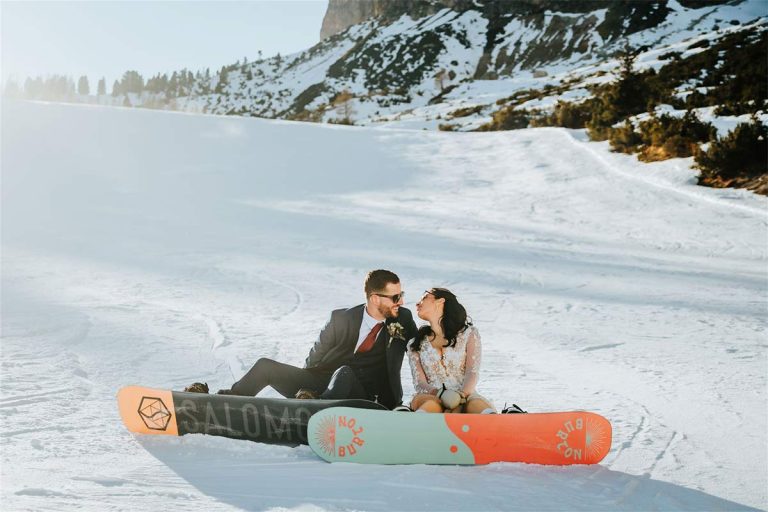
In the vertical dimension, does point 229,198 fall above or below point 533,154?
below

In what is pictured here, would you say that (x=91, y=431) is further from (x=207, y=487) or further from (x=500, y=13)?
(x=500, y=13)

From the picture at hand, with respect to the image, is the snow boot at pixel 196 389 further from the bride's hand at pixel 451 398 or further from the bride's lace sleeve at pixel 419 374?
the bride's hand at pixel 451 398

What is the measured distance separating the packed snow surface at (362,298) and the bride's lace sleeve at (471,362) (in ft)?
1.86

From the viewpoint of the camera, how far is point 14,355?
629 centimetres

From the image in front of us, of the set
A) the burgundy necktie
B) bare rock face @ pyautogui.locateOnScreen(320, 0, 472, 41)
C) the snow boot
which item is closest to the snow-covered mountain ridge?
bare rock face @ pyautogui.locateOnScreen(320, 0, 472, 41)

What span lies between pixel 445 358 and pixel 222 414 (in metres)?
1.45

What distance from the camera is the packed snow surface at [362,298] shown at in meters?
3.74

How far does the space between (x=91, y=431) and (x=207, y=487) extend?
1.31 metres

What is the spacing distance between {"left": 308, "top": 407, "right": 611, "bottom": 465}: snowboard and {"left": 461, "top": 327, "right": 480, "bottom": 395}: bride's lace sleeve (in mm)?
351

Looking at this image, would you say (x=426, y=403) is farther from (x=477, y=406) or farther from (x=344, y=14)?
(x=344, y=14)

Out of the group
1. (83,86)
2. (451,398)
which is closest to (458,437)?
(451,398)

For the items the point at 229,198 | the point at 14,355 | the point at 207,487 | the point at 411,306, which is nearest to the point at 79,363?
the point at 14,355

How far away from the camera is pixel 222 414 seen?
4.34 meters

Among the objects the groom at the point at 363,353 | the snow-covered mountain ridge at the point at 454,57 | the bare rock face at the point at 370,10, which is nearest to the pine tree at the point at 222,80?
the snow-covered mountain ridge at the point at 454,57
